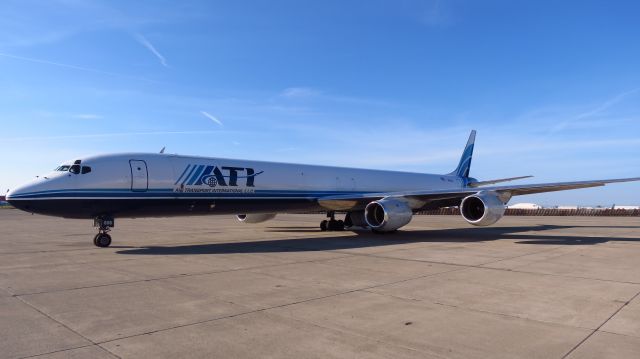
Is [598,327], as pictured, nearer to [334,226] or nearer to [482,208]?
[482,208]

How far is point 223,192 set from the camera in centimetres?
1577

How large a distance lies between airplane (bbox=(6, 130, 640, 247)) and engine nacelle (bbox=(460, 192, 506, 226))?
0.03 m

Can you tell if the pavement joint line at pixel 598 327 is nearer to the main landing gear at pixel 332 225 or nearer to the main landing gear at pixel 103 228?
the main landing gear at pixel 103 228

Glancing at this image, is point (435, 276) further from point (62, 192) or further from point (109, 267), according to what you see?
point (62, 192)

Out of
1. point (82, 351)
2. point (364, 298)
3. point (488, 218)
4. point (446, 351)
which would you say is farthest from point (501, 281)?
point (488, 218)

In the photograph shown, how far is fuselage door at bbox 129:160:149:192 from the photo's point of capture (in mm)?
13789

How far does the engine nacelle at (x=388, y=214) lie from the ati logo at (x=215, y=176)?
4.81 metres

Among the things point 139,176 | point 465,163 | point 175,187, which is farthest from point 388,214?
point 465,163

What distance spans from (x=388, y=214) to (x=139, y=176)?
869 cm

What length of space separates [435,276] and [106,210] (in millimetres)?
9872

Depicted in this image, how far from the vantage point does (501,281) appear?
7.95 m

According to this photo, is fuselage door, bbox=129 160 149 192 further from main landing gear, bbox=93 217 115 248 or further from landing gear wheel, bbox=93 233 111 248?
landing gear wheel, bbox=93 233 111 248

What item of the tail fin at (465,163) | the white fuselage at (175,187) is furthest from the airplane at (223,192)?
the tail fin at (465,163)

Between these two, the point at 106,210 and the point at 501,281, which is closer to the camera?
the point at 501,281
